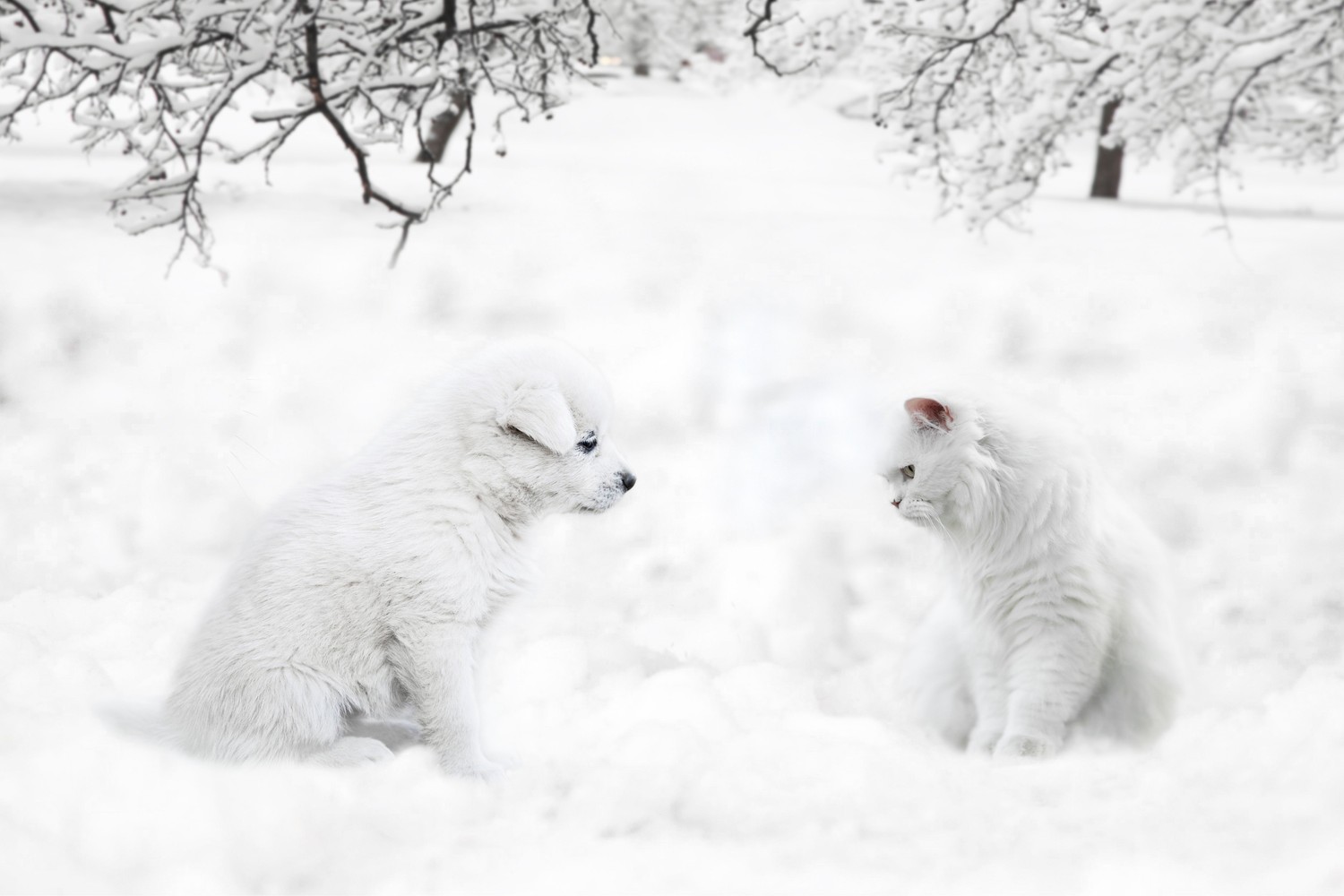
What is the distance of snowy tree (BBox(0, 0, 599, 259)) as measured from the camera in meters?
2.70

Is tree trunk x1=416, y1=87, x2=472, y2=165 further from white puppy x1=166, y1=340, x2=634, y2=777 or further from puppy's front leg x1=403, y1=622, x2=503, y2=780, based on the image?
puppy's front leg x1=403, y1=622, x2=503, y2=780

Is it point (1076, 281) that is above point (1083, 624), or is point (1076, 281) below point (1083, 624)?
above

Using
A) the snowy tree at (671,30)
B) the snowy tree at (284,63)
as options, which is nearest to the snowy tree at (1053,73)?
the snowy tree at (671,30)

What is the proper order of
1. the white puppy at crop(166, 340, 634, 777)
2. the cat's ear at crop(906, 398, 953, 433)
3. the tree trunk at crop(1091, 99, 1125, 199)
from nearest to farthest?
the white puppy at crop(166, 340, 634, 777) < the cat's ear at crop(906, 398, 953, 433) < the tree trunk at crop(1091, 99, 1125, 199)

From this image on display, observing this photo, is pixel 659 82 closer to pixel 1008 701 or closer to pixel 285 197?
pixel 285 197

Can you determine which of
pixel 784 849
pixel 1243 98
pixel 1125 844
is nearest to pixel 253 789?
pixel 784 849

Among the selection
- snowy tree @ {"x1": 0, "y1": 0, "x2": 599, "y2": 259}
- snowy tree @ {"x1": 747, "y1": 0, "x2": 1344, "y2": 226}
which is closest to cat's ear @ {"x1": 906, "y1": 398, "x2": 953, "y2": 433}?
snowy tree @ {"x1": 0, "y1": 0, "x2": 599, "y2": 259}

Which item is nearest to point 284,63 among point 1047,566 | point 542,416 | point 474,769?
point 542,416

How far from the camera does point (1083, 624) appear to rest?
209cm

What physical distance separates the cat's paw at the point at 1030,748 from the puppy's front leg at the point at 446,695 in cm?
106

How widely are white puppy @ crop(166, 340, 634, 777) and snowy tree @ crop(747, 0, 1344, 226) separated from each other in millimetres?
1921

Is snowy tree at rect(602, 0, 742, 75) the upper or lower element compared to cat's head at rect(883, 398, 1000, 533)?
upper

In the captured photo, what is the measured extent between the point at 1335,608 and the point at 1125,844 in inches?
52.3

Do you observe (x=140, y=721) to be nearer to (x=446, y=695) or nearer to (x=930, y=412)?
(x=446, y=695)
